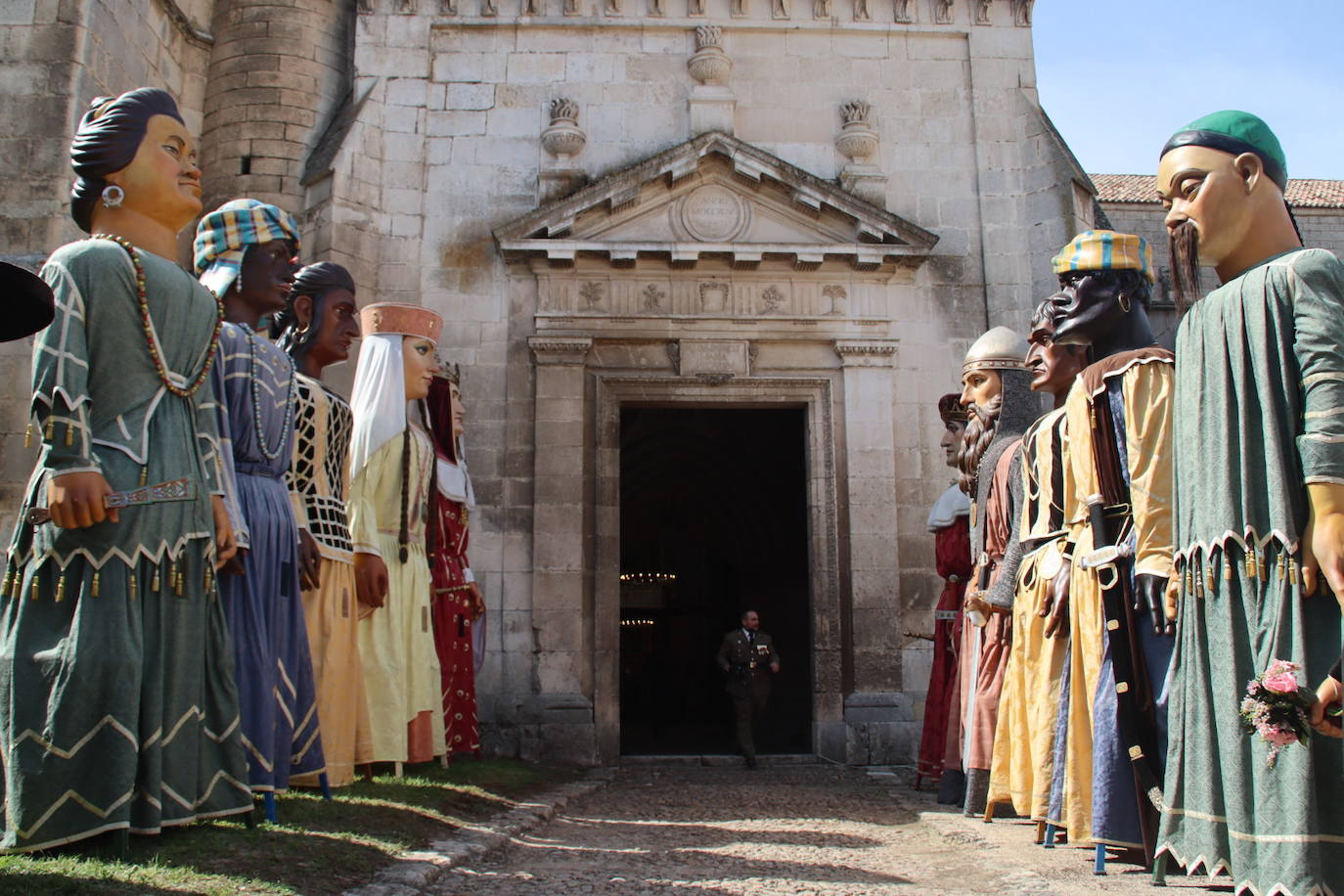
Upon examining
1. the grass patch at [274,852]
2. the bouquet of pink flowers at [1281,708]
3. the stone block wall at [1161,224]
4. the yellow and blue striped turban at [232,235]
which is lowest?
the grass patch at [274,852]

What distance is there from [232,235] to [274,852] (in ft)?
8.53

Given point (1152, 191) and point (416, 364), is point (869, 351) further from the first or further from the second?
point (1152, 191)

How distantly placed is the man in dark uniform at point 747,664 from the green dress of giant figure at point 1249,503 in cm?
869

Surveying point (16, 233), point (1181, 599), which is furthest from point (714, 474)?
point (1181, 599)

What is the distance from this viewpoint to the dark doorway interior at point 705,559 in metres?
18.3

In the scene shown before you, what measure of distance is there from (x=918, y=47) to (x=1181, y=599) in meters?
10.7

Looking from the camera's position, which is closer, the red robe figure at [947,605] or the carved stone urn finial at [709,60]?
the red robe figure at [947,605]

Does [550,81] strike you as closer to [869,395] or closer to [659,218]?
[659,218]

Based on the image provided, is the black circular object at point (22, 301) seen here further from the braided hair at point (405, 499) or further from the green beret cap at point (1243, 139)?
the braided hair at point (405, 499)

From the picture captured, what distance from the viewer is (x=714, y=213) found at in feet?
39.4

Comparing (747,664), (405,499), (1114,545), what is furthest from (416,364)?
(747,664)

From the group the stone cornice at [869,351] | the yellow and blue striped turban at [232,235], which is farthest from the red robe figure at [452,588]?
the stone cornice at [869,351]

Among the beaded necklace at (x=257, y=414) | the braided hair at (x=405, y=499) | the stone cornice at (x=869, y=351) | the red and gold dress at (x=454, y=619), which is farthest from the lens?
the stone cornice at (x=869, y=351)

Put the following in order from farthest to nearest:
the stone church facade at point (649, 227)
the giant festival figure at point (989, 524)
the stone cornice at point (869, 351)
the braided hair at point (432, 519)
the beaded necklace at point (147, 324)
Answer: the stone cornice at point (869, 351) → the stone church facade at point (649, 227) → the braided hair at point (432, 519) → the giant festival figure at point (989, 524) → the beaded necklace at point (147, 324)
